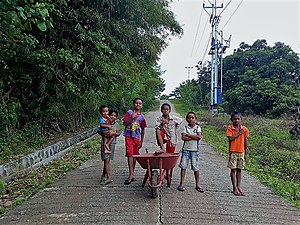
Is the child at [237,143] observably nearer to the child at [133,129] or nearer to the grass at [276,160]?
the grass at [276,160]

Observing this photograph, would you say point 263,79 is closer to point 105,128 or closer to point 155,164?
point 105,128

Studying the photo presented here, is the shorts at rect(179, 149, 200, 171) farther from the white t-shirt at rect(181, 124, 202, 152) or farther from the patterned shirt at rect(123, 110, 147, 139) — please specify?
the patterned shirt at rect(123, 110, 147, 139)

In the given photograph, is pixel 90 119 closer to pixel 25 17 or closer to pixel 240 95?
pixel 25 17

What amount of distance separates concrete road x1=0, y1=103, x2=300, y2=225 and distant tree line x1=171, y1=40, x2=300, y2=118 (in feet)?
56.6

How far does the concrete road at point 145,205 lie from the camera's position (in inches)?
154


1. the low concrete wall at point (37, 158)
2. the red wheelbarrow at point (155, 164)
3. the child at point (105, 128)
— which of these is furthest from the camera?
the low concrete wall at point (37, 158)

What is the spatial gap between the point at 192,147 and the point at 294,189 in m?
2.28

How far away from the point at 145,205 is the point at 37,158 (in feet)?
12.2

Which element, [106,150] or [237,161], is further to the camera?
[106,150]

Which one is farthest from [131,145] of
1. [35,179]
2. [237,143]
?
[35,179]

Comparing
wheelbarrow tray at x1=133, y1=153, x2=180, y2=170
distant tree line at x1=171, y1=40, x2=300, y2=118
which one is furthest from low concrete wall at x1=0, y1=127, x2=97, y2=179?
distant tree line at x1=171, y1=40, x2=300, y2=118

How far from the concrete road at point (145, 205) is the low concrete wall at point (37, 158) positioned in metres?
1.01

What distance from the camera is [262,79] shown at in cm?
2752

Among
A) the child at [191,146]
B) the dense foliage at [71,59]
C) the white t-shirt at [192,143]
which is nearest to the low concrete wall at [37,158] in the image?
the dense foliage at [71,59]
